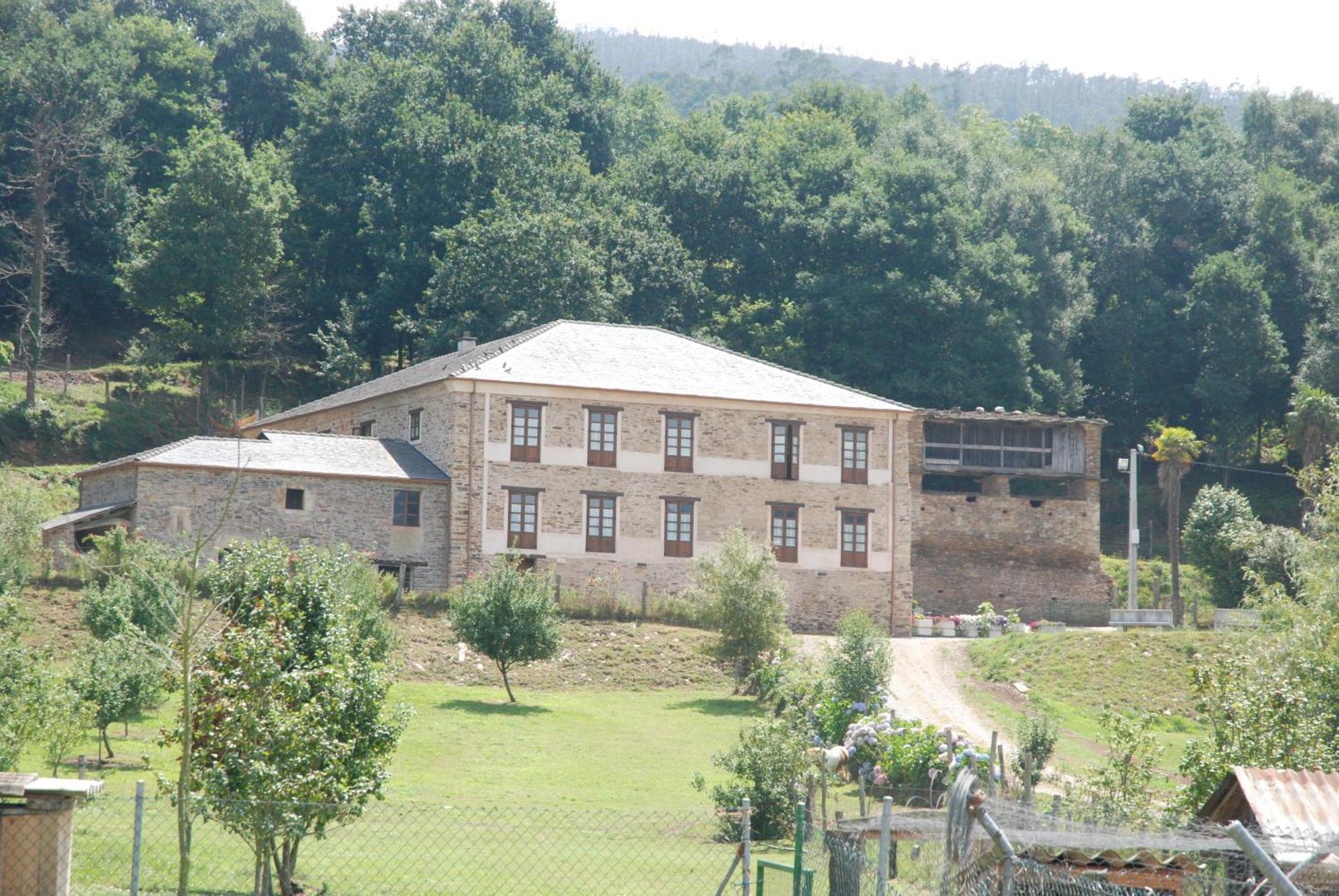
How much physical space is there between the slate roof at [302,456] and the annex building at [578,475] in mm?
70

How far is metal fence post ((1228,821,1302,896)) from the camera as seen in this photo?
25.3 feet

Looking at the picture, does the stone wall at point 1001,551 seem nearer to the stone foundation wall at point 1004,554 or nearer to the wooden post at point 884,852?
the stone foundation wall at point 1004,554

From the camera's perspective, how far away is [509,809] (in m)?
21.3

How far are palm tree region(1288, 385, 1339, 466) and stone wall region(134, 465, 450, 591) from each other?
99.3 ft

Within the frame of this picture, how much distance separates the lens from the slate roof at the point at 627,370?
147 ft

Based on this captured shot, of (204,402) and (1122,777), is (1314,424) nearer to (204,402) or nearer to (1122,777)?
(204,402)

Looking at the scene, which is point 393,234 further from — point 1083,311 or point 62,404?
point 1083,311

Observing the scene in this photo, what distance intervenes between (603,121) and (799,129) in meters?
10.3

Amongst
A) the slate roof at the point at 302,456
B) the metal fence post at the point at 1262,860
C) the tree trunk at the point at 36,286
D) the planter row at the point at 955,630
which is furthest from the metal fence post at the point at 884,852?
the tree trunk at the point at 36,286

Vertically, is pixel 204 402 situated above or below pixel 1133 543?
above

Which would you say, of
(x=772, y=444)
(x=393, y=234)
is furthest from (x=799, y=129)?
(x=772, y=444)

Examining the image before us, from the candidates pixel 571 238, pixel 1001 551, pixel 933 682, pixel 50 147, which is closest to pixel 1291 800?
pixel 933 682

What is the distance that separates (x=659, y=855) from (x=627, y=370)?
91.3 ft

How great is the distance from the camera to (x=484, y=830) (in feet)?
65.9
